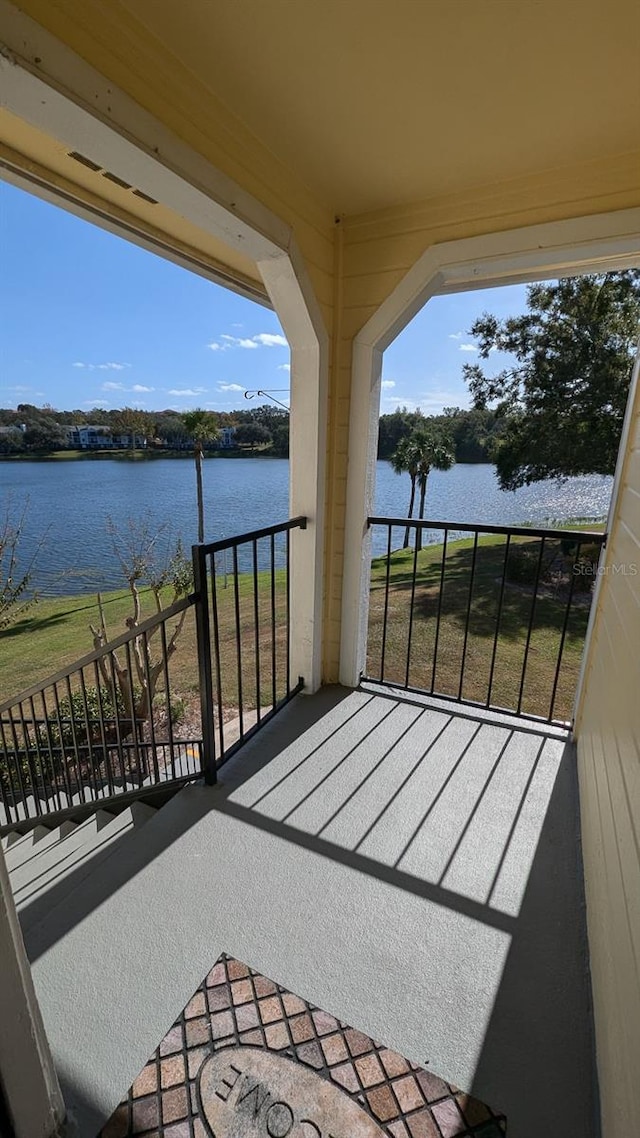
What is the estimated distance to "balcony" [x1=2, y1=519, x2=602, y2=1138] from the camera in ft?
3.23

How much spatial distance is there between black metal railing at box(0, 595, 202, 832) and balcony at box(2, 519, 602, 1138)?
0.40 ft

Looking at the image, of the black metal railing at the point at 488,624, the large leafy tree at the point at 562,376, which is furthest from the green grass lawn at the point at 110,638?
the large leafy tree at the point at 562,376

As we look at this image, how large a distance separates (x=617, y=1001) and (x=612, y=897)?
0.61 ft

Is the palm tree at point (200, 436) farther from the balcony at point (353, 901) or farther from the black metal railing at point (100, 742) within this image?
the balcony at point (353, 901)

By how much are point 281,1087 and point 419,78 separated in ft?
8.10

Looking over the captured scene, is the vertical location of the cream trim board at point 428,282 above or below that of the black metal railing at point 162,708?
above

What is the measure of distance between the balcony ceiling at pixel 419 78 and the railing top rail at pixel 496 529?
1.35 m

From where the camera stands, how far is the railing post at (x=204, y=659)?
1.53 m

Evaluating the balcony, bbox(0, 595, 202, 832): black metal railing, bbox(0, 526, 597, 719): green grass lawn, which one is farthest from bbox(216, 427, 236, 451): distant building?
the balcony

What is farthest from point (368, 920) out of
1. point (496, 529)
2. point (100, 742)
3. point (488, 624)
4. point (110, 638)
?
point (110, 638)

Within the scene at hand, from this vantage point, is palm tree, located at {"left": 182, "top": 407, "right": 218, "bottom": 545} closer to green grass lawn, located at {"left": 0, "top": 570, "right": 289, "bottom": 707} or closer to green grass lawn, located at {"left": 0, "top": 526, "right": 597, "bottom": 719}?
green grass lawn, located at {"left": 0, "top": 570, "right": 289, "bottom": 707}

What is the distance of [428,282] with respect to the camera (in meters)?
1.94

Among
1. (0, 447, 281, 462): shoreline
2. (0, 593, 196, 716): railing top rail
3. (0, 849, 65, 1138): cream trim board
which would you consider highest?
(0, 447, 281, 462): shoreline

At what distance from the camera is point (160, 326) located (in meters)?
10.4
